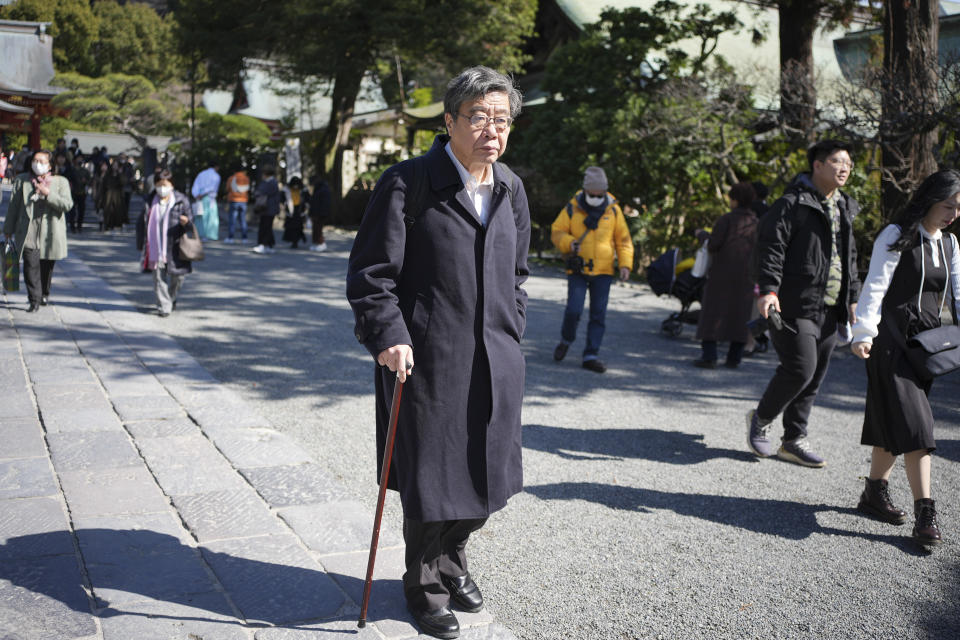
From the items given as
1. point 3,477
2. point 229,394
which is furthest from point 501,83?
point 229,394

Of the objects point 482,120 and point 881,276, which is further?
point 881,276

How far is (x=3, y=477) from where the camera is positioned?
13.3 feet

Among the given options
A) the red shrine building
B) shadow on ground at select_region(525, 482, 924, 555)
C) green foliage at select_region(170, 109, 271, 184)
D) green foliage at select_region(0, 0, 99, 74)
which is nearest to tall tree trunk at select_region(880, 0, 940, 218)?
shadow on ground at select_region(525, 482, 924, 555)

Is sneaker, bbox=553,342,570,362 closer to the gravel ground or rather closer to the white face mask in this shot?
the gravel ground

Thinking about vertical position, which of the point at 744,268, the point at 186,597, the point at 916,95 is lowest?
the point at 186,597

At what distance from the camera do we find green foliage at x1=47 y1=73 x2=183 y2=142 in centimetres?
3769

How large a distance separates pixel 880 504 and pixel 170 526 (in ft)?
10.8

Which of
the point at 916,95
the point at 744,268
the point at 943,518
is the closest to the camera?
the point at 943,518

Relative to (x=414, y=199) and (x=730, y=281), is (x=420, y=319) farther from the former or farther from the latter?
(x=730, y=281)

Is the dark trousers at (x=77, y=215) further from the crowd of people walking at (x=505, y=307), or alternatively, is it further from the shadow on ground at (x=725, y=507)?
the shadow on ground at (x=725, y=507)

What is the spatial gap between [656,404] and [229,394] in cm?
312

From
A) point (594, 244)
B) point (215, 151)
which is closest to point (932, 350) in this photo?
point (594, 244)

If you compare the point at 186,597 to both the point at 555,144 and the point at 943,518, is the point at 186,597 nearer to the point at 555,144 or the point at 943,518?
the point at 943,518

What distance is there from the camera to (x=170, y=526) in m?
3.60
